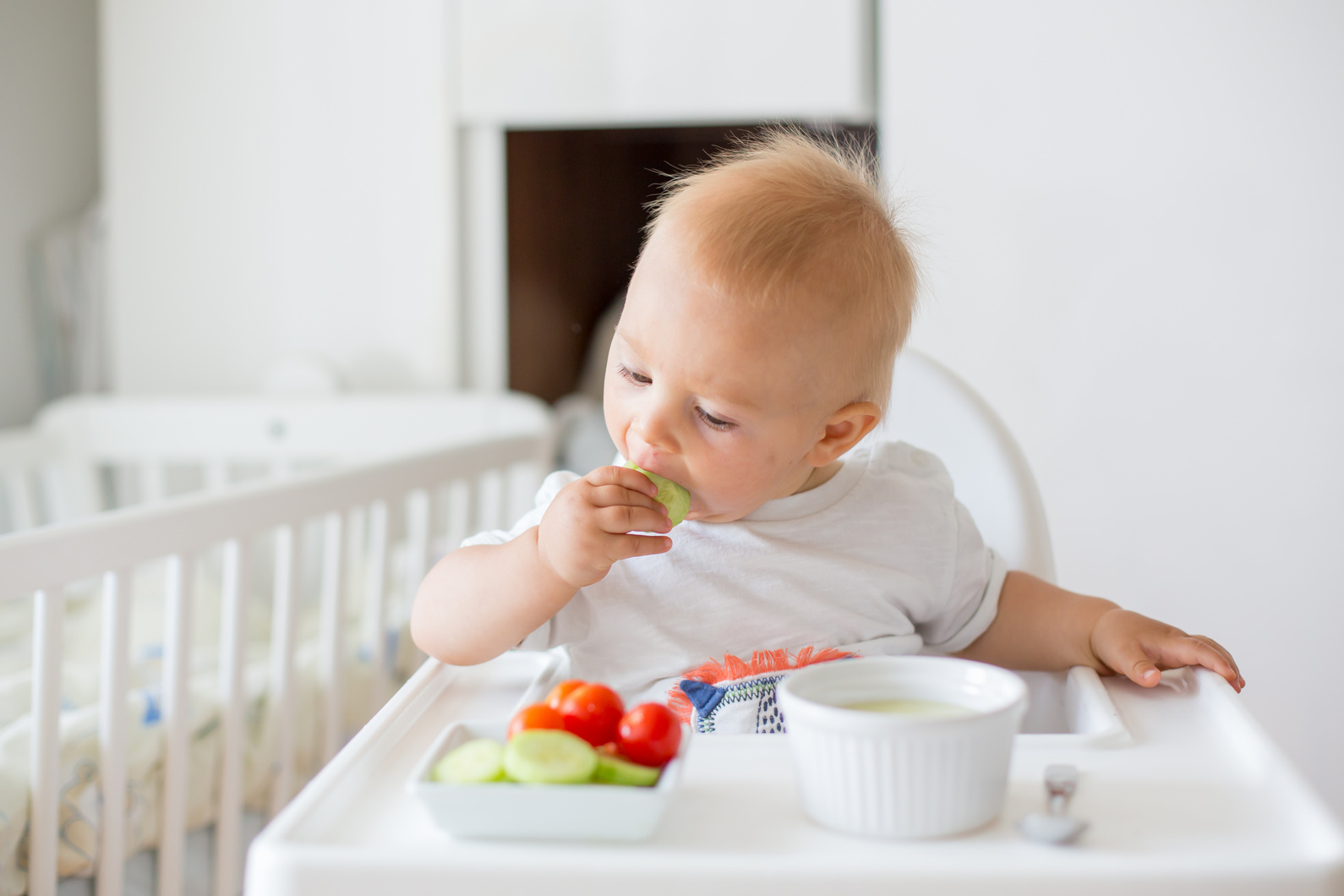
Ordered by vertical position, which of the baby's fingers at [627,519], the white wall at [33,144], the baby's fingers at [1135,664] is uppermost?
the white wall at [33,144]

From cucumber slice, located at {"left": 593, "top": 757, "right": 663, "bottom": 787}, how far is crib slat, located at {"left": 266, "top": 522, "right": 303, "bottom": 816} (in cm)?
89

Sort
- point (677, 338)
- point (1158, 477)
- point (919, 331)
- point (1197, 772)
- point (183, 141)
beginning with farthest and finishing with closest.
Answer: point (183, 141) → point (919, 331) → point (1158, 477) → point (677, 338) → point (1197, 772)

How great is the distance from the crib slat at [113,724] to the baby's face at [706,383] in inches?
22.1

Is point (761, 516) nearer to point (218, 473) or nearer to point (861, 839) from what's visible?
point (861, 839)

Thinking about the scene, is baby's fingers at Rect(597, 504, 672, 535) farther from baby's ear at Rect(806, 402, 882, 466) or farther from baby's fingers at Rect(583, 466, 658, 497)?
baby's ear at Rect(806, 402, 882, 466)

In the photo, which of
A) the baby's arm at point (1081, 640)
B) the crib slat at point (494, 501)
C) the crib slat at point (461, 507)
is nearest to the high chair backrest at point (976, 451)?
the baby's arm at point (1081, 640)

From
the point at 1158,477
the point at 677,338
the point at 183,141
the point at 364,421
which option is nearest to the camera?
the point at 677,338

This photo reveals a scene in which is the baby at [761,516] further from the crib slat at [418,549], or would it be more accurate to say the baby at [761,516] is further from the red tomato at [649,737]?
the crib slat at [418,549]

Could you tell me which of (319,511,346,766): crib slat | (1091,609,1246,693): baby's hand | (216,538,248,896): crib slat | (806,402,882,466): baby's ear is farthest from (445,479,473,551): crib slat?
(1091,609,1246,693): baby's hand

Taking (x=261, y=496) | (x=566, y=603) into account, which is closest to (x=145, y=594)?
(x=261, y=496)

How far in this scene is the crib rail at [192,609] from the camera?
932 mm

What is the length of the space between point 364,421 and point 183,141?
66 centimetres

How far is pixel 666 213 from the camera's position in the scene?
734 mm

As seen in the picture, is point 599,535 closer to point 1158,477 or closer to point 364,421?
Result: point 1158,477
